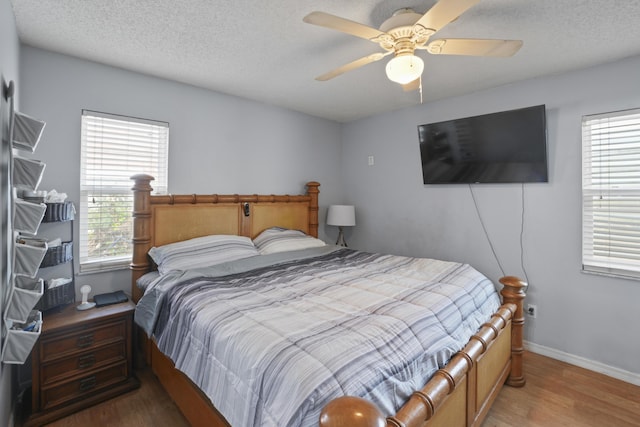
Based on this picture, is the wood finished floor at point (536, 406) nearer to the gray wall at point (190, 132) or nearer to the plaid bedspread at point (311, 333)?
the plaid bedspread at point (311, 333)

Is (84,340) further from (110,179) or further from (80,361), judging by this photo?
(110,179)

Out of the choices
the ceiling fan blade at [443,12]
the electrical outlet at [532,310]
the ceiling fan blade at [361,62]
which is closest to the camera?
the ceiling fan blade at [443,12]

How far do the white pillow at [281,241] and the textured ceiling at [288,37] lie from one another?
1.47 meters

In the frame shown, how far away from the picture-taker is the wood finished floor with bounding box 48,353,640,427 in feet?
6.17

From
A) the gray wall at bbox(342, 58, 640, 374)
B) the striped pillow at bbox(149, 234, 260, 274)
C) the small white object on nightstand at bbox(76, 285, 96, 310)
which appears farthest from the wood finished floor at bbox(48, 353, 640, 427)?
the striped pillow at bbox(149, 234, 260, 274)

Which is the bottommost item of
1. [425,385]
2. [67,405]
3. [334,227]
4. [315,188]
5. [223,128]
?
[67,405]

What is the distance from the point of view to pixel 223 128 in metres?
3.13

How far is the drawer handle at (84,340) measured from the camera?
6.49ft

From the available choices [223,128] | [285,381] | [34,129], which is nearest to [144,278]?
[34,129]

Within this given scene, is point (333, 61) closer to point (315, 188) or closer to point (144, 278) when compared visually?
point (315, 188)

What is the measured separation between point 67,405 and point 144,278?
863 mm

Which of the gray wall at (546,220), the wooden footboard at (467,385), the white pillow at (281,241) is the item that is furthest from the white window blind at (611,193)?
the white pillow at (281,241)

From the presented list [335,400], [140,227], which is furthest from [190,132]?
[335,400]

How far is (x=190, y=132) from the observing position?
2895mm
